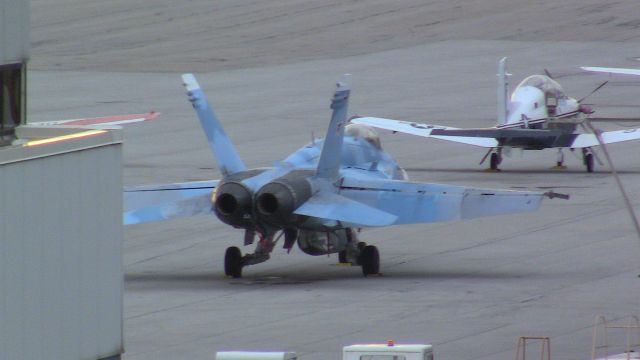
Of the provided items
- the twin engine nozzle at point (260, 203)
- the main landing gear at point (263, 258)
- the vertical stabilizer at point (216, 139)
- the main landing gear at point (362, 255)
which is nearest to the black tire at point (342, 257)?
the main landing gear at point (362, 255)

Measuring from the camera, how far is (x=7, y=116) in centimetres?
1631

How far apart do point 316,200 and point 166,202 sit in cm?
289

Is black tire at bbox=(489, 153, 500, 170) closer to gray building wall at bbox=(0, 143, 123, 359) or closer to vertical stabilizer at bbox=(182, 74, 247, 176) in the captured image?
vertical stabilizer at bbox=(182, 74, 247, 176)

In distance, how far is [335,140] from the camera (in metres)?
27.6

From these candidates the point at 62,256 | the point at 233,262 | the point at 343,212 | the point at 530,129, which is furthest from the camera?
the point at 530,129

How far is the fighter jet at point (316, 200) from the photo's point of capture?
87.0ft

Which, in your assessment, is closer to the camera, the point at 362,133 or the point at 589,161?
the point at 362,133

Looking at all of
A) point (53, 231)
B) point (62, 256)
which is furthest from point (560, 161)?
point (53, 231)

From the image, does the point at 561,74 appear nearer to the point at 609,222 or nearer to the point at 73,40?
the point at 73,40

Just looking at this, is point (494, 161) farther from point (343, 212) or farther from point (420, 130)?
point (343, 212)

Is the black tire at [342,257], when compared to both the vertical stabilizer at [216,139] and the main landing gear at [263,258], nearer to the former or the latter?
the main landing gear at [263,258]

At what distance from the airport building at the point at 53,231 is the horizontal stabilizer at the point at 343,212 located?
9.78 meters

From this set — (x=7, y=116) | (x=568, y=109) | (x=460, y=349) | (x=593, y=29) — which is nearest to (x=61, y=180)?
(x=7, y=116)

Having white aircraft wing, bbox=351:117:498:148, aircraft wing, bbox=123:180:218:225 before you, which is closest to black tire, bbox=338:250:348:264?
aircraft wing, bbox=123:180:218:225
